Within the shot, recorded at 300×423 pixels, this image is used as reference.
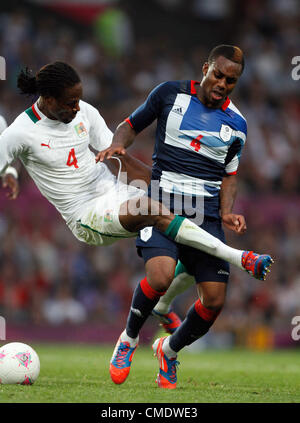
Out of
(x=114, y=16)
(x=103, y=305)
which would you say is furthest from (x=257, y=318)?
(x=114, y=16)

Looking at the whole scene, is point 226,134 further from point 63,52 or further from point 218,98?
point 63,52

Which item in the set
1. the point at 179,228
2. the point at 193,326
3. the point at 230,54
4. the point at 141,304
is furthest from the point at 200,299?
the point at 230,54

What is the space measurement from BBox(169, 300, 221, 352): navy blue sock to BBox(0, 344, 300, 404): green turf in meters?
0.37

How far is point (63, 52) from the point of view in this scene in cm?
1485

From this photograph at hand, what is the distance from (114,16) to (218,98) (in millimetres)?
10994

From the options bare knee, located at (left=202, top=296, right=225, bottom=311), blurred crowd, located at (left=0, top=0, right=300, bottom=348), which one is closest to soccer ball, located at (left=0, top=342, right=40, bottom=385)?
bare knee, located at (left=202, top=296, right=225, bottom=311)

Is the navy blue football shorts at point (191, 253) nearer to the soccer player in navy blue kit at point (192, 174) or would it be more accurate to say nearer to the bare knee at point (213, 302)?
the soccer player in navy blue kit at point (192, 174)

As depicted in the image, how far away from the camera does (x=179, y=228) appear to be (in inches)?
231

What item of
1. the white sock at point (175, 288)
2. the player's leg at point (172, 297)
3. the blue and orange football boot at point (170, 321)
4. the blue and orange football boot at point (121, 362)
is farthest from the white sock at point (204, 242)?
the blue and orange football boot at point (170, 321)

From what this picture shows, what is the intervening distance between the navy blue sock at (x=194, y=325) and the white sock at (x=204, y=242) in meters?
0.45

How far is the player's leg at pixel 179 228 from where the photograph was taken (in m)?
5.85

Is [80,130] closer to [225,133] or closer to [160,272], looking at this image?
[225,133]

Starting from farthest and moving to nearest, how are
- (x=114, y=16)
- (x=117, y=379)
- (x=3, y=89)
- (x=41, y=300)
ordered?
1. (x=114, y=16)
2. (x=3, y=89)
3. (x=41, y=300)
4. (x=117, y=379)

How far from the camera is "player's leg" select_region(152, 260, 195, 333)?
264 inches
